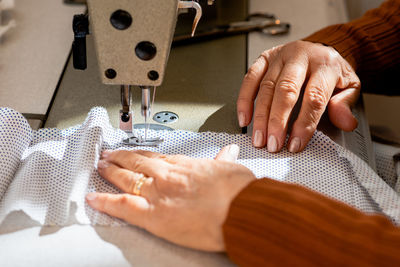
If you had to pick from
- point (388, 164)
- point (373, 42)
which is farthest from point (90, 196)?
point (373, 42)

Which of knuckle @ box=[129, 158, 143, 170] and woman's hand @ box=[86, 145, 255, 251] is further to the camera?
knuckle @ box=[129, 158, 143, 170]

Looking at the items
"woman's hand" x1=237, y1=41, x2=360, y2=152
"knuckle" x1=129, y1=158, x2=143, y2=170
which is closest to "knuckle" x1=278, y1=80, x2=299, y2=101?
"woman's hand" x1=237, y1=41, x2=360, y2=152

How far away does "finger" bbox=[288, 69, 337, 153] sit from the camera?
3.09 feet

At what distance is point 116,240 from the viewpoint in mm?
742

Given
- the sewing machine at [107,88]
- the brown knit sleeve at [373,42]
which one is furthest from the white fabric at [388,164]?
the brown knit sleeve at [373,42]

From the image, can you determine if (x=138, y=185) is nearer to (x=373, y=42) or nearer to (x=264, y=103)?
(x=264, y=103)

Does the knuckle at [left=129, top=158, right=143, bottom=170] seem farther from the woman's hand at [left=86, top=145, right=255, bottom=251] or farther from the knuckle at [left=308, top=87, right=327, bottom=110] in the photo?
the knuckle at [left=308, top=87, right=327, bottom=110]

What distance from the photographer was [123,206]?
2.49 ft

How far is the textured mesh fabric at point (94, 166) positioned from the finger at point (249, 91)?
0.07 meters

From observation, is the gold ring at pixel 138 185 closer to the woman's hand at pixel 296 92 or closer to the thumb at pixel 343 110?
the woman's hand at pixel 296 92

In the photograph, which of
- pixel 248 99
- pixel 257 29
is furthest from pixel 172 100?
pixel 257 29

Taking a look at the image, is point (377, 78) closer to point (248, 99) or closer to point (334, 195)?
point (248, 99)

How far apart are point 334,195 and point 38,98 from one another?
717 mm

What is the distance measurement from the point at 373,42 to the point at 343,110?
0.38 m
